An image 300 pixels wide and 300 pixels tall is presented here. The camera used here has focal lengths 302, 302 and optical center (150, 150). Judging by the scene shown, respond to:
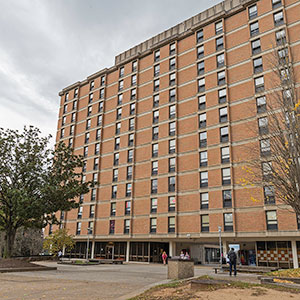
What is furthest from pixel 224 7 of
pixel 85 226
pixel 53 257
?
pixel 53 257

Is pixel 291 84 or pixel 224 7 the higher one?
pixel 224 7

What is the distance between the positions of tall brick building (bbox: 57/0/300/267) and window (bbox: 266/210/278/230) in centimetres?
9

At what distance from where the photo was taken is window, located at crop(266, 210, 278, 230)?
96.4 ft

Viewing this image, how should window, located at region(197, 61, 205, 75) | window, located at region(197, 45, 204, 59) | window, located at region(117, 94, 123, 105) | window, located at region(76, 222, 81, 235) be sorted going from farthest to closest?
window, located at region(117, 94, 123, 105) → window, located at region(76, 222, 81, 235) → window, located at region(197, 45, 204, 59) → window, located at region(197, 61, 205, 75)

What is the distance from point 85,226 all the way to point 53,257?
5989mm

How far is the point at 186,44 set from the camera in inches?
1663

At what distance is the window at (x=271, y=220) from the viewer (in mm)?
29375

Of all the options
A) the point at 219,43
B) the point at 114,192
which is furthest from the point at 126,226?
the point at 219,43

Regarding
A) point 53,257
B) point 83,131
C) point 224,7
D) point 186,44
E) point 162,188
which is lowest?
point 53,257

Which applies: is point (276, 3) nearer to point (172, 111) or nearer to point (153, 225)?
point (172, 111)

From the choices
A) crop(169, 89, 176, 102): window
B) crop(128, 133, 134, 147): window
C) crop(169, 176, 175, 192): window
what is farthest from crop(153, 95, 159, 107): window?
crop(169, 176, 175, 192): window

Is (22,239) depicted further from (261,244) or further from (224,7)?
(224,7)

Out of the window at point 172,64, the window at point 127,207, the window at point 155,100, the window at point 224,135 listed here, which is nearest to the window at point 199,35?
the window at point 172,64

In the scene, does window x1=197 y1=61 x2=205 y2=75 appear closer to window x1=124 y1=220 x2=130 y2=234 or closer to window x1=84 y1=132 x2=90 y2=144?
window x1=84 y1=132 x2=90 y2=144
